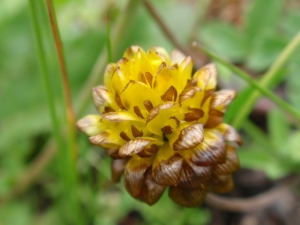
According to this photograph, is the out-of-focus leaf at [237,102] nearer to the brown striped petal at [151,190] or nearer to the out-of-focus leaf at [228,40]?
the brown striped petal at [151,190]

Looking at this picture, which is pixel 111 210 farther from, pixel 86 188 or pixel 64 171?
pixel 64 171

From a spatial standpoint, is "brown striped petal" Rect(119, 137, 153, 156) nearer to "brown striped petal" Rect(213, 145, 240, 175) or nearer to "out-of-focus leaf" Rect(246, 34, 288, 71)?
"brown striped petal" Rect(213, 145, 240, 175)

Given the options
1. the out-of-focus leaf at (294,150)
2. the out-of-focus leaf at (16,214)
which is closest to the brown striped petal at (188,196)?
the out-of-focus leaf at (294,150)

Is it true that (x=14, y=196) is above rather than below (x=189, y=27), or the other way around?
below

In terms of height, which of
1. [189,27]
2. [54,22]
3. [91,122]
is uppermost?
[54,22]

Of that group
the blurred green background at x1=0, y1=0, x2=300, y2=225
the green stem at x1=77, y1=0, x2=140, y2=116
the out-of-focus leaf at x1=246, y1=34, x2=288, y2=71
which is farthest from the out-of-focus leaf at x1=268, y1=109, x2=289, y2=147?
the green stem at x1=77, y1=0, x2=140, y2=116

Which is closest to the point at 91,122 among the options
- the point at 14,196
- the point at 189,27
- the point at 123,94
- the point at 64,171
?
the point at 123,94

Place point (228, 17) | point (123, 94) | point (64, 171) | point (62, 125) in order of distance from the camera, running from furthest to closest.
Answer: point (228, 17)
point (62, 125)
point (64, 171)
point (123, 94)

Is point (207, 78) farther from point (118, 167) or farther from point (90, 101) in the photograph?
point (90, 101)
